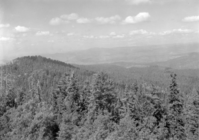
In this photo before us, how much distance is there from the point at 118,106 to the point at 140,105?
7.19 m

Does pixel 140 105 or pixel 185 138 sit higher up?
pixel 140 105

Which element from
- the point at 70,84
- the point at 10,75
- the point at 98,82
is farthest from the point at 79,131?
the point at 10,75

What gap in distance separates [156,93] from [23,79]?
13537 cm

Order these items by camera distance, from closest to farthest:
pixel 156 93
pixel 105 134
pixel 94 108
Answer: pixel 105 134 < pixel 156 93 < pixel 94 108

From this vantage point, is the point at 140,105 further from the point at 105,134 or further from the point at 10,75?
the point at 10,75

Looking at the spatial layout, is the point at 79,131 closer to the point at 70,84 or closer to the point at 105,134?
the point at 105,134

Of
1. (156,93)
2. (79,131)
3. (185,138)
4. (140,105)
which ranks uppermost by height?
(156,93)

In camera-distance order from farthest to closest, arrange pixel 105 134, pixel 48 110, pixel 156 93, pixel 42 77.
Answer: pixel 42 77 < pixel 48 110 < pixel 156 93 < pixel 105 134

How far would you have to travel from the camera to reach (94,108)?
128 ft

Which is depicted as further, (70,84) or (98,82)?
(70,84)

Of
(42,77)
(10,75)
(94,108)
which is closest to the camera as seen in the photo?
(94,108)

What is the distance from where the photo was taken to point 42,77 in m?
148

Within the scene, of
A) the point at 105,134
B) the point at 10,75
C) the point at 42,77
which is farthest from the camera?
the point at 10,75

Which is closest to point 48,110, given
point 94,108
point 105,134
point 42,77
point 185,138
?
point 94,108
